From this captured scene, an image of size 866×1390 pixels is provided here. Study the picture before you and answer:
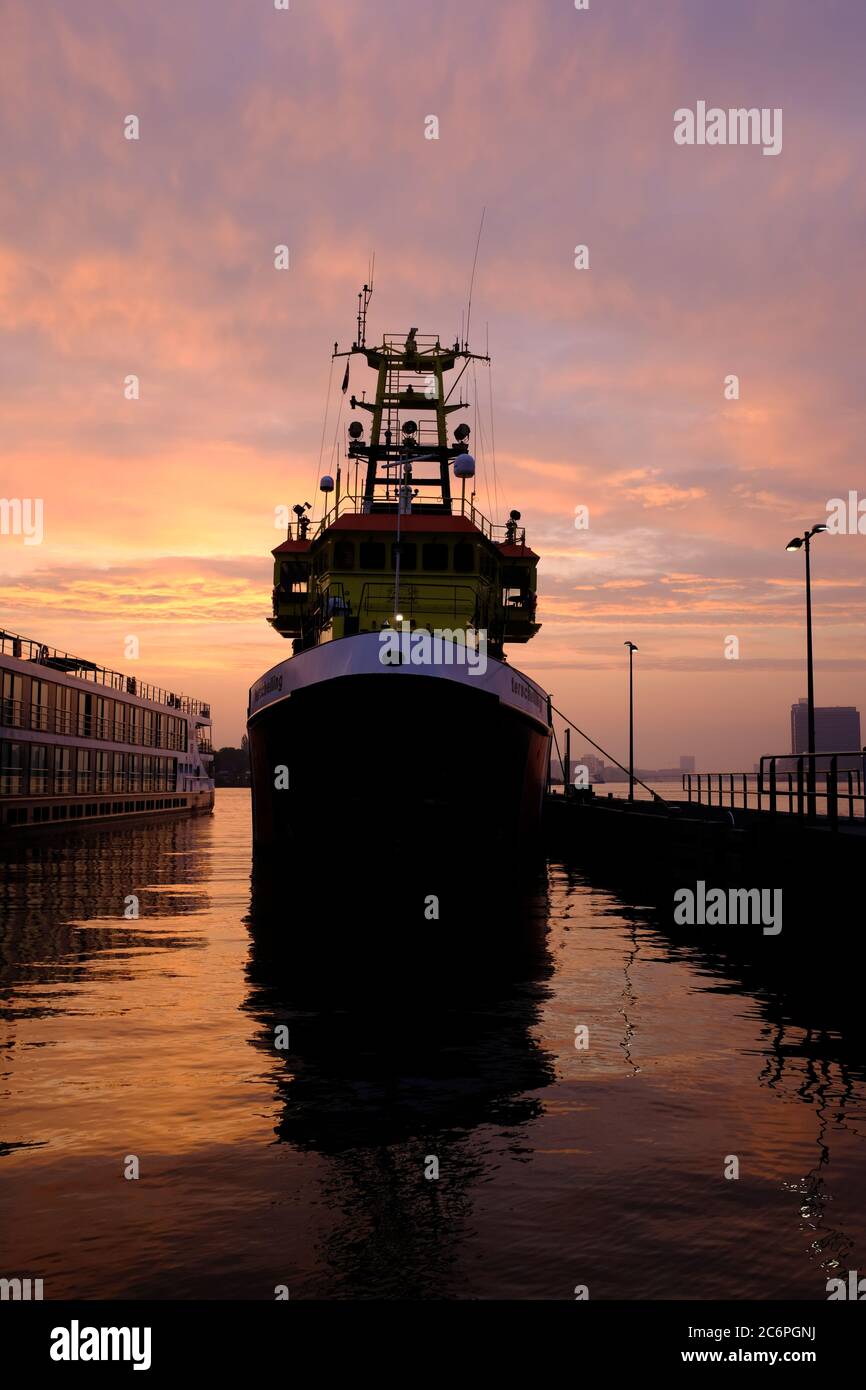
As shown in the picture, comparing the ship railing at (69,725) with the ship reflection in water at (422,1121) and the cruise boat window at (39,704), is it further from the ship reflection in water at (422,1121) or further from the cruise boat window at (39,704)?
the ship reflection in water at (422,1121)

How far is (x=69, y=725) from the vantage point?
2371 inches

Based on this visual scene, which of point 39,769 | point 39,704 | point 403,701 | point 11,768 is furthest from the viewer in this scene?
point 39,704

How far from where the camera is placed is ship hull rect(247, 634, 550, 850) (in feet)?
72.3

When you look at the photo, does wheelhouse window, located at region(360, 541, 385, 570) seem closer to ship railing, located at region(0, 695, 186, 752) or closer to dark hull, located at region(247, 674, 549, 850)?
dark hull, located at region(247, 674, 549, 850)

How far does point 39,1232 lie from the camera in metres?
6.38

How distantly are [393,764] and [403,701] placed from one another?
1330mm

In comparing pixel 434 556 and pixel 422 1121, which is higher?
pixel 434 556

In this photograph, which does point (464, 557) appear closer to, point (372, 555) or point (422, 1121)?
point (372, 555)

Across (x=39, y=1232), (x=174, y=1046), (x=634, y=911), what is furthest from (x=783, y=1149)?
(x=634, y=911)

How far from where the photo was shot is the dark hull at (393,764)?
22.1 meters

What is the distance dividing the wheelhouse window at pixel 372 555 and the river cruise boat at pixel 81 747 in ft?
86.5

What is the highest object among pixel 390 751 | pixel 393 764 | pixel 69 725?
pixel 69 725

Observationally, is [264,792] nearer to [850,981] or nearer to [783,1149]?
[850,981]

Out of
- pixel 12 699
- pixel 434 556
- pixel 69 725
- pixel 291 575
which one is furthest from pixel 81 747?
pixel 434 556
